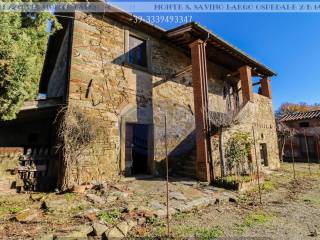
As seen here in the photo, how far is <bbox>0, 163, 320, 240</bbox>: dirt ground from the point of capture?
3953 mm

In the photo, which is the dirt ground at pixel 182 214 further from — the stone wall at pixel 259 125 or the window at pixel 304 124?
the window at pixel 304 124

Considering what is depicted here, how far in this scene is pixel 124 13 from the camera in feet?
26.9

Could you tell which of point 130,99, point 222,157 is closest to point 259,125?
point 222,157

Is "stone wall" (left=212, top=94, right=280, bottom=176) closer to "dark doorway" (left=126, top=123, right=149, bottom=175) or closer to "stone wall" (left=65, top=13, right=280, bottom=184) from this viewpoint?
"stone wall" (left=65, top=13, right=280, bottom=184)

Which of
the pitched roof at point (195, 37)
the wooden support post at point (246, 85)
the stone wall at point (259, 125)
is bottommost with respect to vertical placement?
the stone wall at point (259, 125)

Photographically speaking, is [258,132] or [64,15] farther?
[258,132]

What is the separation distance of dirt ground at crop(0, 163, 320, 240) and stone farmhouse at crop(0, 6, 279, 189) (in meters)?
1.36

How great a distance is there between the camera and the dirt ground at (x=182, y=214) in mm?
3953

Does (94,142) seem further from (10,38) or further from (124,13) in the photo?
(124,13)

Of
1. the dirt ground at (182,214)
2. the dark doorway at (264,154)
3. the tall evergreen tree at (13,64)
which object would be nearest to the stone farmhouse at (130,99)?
the tall evergreen tree at (13,64)

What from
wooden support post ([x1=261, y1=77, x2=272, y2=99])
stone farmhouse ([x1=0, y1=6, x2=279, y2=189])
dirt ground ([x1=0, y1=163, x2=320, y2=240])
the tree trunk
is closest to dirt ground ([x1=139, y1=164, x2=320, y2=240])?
dirt ground ([x1=0, y1=163, x2=320, y2=240])

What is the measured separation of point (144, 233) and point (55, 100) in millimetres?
5070

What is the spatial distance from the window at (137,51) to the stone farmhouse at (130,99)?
0.04 metres

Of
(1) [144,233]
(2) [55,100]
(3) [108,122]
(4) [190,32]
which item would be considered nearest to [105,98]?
(3) [108,122]
